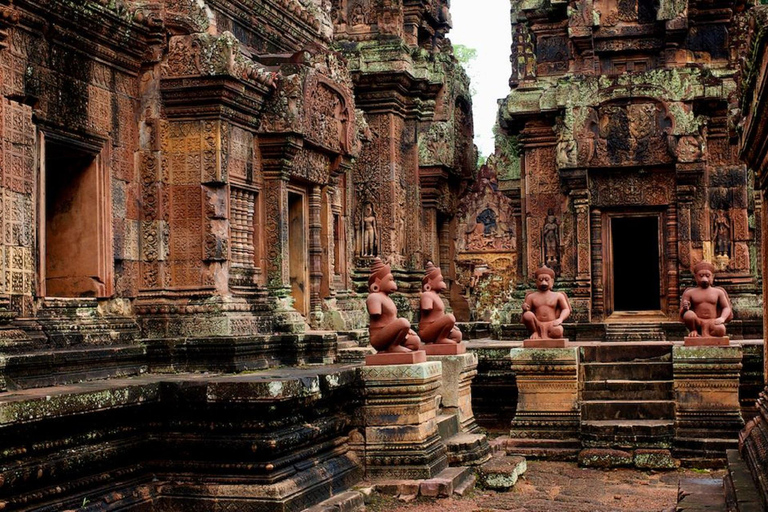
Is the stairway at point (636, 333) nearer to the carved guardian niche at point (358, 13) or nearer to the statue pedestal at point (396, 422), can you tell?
the carved guardian niche at point (358, 13)

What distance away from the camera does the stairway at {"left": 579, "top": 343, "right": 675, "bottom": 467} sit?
445 inches

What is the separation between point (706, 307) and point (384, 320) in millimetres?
4310

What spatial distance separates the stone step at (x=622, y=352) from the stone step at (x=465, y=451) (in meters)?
3.28

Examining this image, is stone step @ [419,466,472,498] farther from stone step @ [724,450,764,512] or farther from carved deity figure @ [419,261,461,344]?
stone step @ [724,450,764,512]

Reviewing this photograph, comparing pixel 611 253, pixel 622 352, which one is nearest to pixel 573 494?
pixel 622 352

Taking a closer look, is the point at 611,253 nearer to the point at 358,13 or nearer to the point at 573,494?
the point at 358,13

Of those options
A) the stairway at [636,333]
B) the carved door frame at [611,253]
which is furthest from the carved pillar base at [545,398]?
the carved door frame at [611,253]

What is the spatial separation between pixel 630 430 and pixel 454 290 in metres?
11.1

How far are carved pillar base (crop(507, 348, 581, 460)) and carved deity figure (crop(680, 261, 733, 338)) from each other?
4.51 feet

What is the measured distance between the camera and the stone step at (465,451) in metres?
9.87

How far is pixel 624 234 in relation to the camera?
1825 centimetres

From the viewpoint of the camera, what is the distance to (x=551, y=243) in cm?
1689

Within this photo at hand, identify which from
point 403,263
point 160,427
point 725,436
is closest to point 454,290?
point 403,263

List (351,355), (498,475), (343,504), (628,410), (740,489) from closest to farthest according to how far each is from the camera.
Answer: (740,489) < (343,504) < (498,475) < (351,355) < (628,410)
